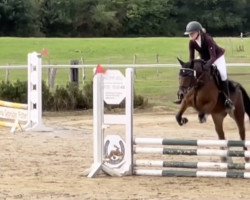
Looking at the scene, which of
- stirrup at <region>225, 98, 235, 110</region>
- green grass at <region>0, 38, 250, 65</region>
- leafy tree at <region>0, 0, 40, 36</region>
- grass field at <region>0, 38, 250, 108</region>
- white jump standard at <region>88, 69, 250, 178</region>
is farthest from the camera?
leafy tree at <region>0, 0, 40, 36</region>

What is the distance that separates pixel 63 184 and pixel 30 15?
5961 centimetres

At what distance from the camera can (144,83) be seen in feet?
97.9

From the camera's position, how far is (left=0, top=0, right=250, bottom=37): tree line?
234ft

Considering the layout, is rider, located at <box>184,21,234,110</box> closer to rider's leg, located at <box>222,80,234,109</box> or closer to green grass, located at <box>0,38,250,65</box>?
rider's leg, located at <box>222,80,234,109</box>

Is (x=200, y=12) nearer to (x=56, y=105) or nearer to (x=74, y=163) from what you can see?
(x=56, y=105)

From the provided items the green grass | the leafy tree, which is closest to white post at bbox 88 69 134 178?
the green grass

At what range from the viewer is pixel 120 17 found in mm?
76125

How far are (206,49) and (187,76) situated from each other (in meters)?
0.60

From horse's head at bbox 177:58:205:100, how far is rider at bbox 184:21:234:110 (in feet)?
0.42

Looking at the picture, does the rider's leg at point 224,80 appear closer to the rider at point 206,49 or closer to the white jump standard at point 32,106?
the rider at point 206,49

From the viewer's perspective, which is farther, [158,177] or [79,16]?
[79,16]

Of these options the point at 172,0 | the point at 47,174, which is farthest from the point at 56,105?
the point at 172,0

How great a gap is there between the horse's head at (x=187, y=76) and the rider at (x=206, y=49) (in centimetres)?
13

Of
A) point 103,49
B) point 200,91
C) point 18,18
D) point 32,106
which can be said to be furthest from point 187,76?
point 18,18
